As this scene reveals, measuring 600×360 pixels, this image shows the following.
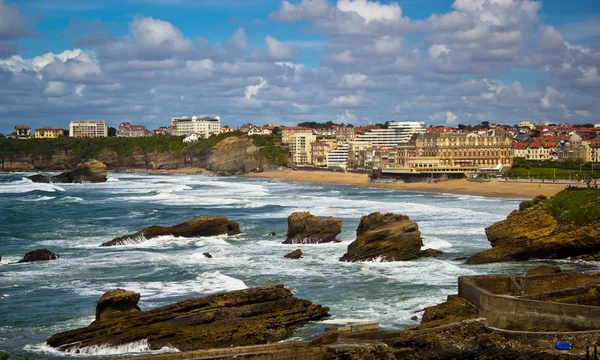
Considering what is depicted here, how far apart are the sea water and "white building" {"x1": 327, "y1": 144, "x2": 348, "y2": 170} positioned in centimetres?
9447

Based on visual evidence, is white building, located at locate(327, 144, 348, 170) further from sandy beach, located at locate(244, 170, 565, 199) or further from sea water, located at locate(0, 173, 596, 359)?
sea water, located at locate(0, 173, 596, 359)

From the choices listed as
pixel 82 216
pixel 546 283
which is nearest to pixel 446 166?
pixel 82 216

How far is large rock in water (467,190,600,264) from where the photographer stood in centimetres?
4050

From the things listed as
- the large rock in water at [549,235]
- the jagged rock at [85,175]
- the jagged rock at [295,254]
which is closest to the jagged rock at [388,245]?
the jagged rock at [295,254]

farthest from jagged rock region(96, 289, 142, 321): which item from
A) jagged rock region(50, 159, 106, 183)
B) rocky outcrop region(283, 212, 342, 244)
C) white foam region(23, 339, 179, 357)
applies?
jagged rock region(50, 159, 106, 183)

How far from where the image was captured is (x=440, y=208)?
7688cm

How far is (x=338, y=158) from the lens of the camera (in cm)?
18438

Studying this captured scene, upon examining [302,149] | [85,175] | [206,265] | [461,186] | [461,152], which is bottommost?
[206,265]

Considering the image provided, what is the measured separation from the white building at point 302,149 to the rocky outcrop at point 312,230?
137779mm

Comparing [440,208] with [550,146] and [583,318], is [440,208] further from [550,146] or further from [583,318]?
[550,146]

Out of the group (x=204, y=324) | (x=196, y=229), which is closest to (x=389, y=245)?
(x=196, y=229)

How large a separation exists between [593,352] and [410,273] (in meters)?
18.7

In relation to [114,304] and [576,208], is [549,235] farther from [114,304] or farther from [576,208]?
[114,304]

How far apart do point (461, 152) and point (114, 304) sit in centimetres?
12601
